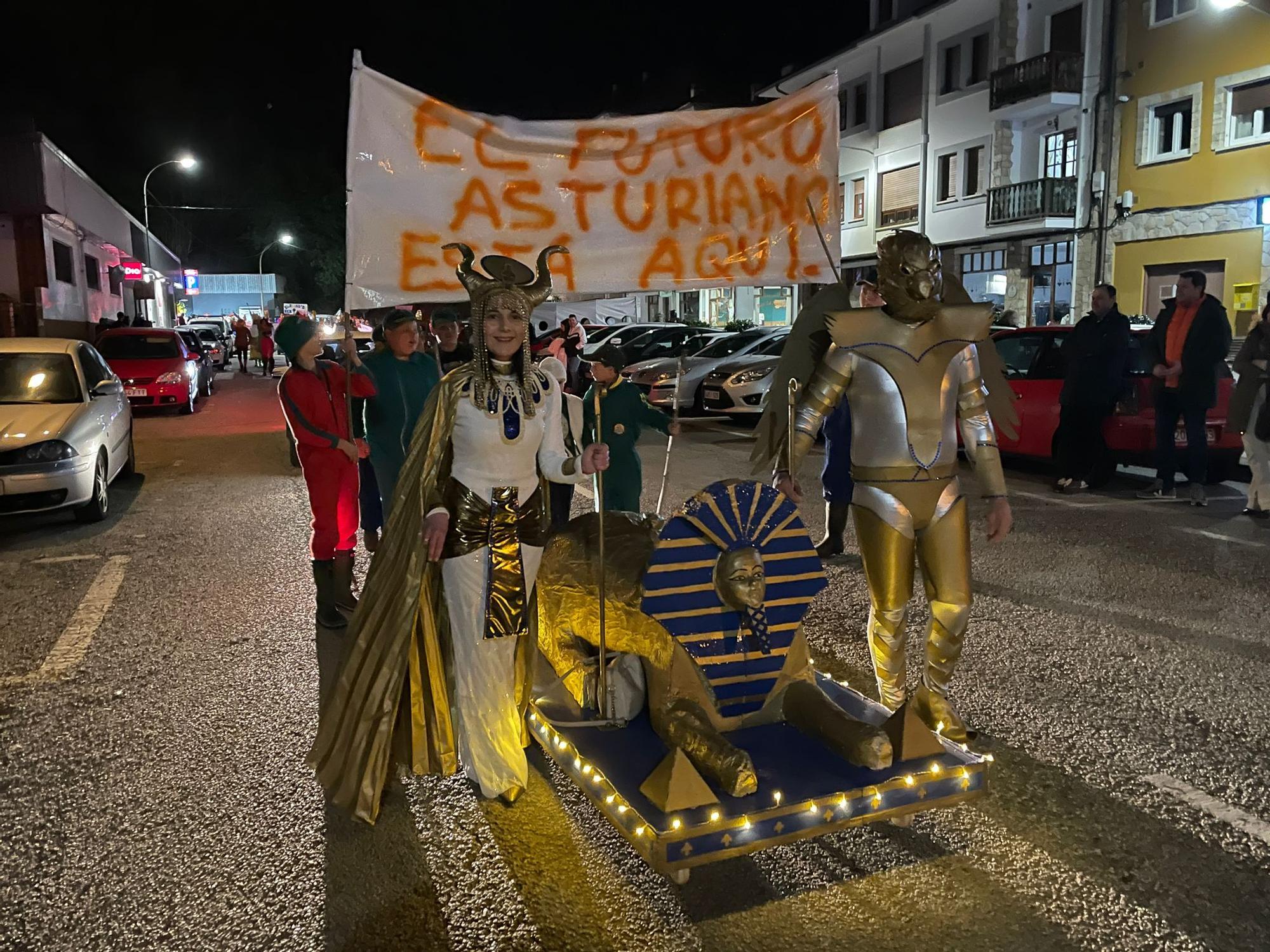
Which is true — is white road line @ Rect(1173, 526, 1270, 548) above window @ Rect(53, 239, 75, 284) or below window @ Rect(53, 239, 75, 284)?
below

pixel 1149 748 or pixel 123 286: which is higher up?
pixel 123 286

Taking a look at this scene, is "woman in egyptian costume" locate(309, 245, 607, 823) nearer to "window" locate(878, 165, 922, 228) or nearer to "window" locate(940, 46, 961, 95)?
"window" locate(940, 46, 961, 95)

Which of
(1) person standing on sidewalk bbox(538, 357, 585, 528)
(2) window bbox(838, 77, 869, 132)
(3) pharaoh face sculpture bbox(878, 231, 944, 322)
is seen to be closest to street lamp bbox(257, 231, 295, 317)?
(2) window bbox(838, 77, 869, 132)

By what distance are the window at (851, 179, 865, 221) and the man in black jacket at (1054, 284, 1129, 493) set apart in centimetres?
2681

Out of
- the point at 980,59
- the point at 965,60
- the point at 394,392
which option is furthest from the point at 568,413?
the point at 965,60

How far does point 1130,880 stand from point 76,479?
8.56m

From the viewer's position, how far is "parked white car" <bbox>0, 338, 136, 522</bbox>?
8602 millimetres

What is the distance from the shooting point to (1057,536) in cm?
803

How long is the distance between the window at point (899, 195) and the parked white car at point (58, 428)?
2727 cm

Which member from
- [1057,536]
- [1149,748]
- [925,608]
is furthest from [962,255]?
[1149,748]

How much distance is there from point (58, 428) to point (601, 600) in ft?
24.0

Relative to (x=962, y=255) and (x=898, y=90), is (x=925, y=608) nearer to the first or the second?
(x=962, y=255)

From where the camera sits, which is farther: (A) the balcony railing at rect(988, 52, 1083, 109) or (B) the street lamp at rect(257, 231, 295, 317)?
(B) the street lamp at rect(257, 231, 295, 317)

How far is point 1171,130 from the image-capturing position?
23.7 meters
